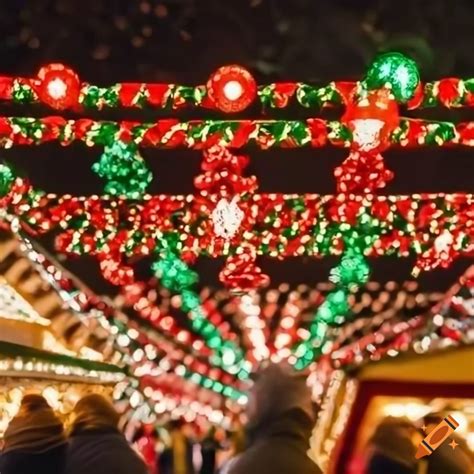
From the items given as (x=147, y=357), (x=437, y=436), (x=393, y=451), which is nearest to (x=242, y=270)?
(x=147, y=357)

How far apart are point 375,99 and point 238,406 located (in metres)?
9.07

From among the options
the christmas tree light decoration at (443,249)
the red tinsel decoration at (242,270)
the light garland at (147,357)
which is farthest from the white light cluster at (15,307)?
the christmas tree light decoration at (443,249)

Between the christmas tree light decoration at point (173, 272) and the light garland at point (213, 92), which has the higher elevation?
the christmas tree light decoration at point (173, 272)

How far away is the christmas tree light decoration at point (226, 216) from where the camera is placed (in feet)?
28.4

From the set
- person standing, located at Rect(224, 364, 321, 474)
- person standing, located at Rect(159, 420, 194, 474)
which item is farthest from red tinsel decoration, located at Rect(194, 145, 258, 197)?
person standing, located at Rect(224, 364, 321, 474)

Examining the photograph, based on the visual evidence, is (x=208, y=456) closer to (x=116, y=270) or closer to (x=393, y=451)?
(x=116, y=270)

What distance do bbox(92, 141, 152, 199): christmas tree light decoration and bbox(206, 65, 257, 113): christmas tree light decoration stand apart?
1211 mm

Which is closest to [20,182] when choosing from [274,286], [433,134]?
[433,134]

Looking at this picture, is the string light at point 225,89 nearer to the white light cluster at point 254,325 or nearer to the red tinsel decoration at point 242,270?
the red tinsel decoration at point 242,270

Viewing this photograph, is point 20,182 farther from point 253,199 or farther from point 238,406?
point 238,406

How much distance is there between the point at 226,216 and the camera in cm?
872

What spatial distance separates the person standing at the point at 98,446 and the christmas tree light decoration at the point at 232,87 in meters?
2.69

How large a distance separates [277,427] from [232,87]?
2823mm

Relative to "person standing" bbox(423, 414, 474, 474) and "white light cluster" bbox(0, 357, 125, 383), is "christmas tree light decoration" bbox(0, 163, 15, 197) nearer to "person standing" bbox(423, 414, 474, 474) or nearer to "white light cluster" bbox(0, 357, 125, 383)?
"white light cluster" bbox(0, 357, 125, 383)
